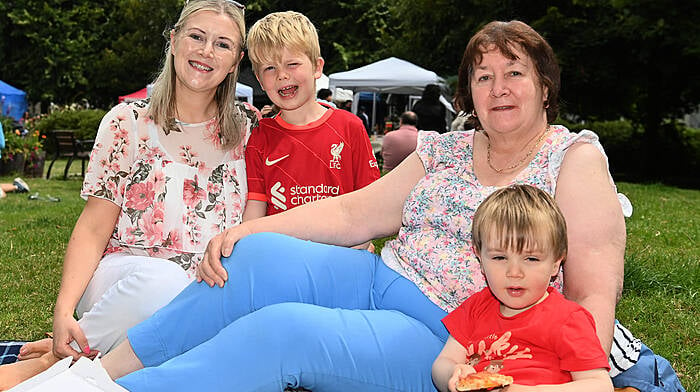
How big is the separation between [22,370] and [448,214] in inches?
63.3

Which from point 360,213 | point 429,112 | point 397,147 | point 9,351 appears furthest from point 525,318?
point 429,112

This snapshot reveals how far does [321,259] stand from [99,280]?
1.01 meters

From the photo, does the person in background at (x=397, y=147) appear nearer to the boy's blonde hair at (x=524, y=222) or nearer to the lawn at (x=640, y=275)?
the lawn at (x=640, y=275)

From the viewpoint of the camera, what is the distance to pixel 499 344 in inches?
78.3

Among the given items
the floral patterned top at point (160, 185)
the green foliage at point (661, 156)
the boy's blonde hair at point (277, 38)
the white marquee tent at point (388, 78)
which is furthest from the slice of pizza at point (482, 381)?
the white marquee tent at point (388, 78)

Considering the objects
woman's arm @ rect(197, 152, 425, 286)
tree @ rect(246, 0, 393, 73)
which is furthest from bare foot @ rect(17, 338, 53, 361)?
tree @ rect(246, 0, 393, 73)

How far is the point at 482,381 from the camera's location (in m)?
1.81

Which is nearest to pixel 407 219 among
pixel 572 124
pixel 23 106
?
pixel 572 124

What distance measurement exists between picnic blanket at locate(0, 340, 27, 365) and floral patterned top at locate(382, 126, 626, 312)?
6.12ft

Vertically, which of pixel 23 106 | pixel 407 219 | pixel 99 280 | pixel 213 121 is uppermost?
pixel 213 121

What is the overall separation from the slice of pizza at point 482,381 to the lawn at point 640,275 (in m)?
1.69

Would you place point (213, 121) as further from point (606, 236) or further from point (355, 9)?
point (355, 9)

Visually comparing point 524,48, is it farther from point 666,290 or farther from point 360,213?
point 666,290

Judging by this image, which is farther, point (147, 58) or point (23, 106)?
point (147, 58)
